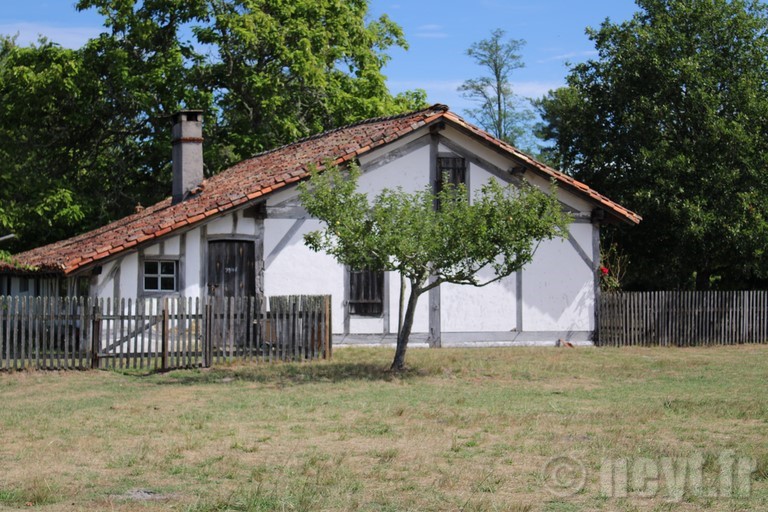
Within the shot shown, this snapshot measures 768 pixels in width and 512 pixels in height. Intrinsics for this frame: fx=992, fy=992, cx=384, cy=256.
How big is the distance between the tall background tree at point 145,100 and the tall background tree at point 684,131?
26.3ft

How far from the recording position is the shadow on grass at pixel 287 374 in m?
16.0

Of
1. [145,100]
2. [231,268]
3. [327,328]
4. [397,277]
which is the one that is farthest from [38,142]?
[327,328]

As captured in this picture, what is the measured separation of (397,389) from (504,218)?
3.45 meters

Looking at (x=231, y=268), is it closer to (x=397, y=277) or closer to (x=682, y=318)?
(x=397, y=277)

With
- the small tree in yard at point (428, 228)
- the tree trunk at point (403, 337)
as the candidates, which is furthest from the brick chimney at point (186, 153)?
the tree trunk at point (403, 337)

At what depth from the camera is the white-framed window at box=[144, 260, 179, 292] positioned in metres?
20.8

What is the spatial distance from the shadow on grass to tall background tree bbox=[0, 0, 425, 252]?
14.2 meters

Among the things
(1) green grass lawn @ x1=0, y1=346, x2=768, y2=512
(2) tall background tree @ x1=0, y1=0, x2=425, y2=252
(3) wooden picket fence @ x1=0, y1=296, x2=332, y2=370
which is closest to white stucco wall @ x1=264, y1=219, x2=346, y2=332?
(3) wooden picket fence @ x1=0, y1=296, x2=332, y2=370

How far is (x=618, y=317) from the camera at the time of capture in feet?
79.5

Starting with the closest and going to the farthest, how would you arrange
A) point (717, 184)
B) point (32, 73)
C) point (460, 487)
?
point (460, 487), point (717, 184), point (32, 73)

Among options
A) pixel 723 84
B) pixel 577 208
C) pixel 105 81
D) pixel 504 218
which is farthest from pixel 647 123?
pixel 105 81

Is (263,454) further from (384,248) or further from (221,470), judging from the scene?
(384,248)

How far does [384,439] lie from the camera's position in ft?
34.0

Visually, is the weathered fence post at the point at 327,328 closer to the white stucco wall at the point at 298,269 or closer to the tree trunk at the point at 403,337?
the tree trunk at the point at 403,337
